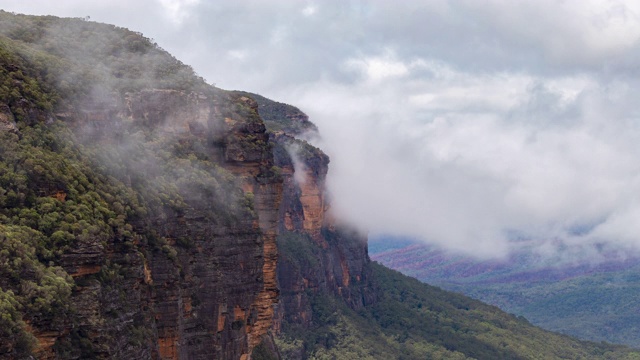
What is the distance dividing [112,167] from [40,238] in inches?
469

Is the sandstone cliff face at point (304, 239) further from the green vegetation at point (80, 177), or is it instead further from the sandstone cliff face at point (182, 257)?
the green vegetation at point (80, 177)

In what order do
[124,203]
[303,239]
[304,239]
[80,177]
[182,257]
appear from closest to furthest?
[80,177]
[124,203]
[182,257]
[303,239]
[304,239]

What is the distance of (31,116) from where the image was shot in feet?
191

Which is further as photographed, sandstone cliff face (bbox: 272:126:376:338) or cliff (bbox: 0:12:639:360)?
sandstone cliff face (bbox: 272:126:376:338)

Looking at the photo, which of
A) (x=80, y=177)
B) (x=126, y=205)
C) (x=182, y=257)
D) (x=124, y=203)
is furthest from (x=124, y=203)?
(x=182, y=257)

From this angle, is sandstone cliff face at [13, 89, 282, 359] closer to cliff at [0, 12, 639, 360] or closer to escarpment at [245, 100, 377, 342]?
cliff at [0, 12, 639, 360]

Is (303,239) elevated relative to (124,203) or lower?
elevated

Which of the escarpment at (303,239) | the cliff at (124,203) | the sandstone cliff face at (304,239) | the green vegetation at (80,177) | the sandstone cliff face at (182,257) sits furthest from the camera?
the sandstone cliff face at (304,239)

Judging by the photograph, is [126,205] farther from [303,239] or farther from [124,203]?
[303,239]

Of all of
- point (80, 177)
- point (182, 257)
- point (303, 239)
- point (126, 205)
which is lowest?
point (182, 257)

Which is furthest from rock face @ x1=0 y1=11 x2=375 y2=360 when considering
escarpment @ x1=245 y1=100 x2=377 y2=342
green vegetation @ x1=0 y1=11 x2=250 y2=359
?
escarpment @ x1=245 y1=100 x2=377 y2=342

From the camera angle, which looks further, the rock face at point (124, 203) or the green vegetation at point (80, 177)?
the rock face at point (124, 203)

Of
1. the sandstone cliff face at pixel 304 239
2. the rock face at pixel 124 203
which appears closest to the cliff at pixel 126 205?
the rock face at pixel 124 203

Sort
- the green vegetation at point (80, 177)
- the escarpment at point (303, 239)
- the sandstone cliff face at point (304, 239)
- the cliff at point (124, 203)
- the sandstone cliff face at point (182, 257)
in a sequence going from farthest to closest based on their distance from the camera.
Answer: the sandstone cliff face at point (304, 239) < the escarpment at point (303, 239) < the sandstone cliff face at point (182, 257) < the cliff at point (124, 203) < the green vegetation at point (80, 177)
